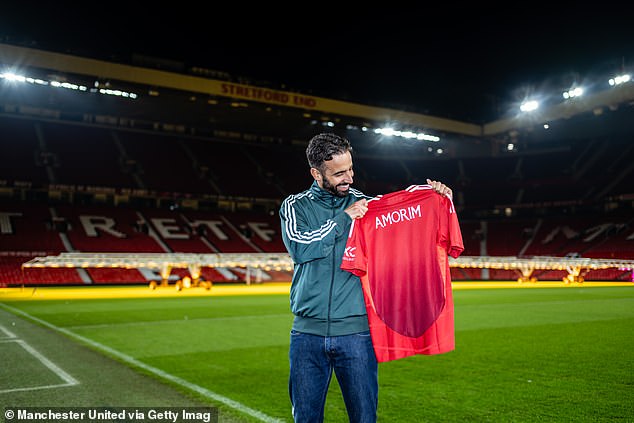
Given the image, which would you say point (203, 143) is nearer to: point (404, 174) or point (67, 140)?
point (67, 140)

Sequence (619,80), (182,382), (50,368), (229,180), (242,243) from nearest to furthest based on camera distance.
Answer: (182,382), (50,368), (619,80), (242,243), (229,180)

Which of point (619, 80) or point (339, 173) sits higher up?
point (619, 80)

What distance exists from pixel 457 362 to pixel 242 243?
32.3m

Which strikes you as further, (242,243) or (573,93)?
(242,243)

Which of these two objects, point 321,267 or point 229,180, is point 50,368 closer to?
point 321,267

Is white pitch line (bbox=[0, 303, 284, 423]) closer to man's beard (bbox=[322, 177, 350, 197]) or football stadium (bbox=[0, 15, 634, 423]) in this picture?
football stadium (bbox=[0, 15, 634, 423])

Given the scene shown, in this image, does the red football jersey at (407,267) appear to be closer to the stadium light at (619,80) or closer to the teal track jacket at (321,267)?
the teal track jacket at (321,267)

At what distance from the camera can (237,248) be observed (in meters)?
38.4

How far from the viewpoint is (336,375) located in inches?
109

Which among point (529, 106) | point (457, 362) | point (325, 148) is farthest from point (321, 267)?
point (529, 106)

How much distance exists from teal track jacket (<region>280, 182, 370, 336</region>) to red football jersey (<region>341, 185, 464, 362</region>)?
0.10 m

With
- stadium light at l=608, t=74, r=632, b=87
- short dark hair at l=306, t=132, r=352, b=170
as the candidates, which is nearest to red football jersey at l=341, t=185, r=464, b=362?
short dark hair at l=306, t=132, r=352, b=170

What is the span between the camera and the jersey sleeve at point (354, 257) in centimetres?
293

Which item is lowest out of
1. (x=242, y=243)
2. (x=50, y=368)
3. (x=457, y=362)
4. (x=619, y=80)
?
(x=50, y=368)
